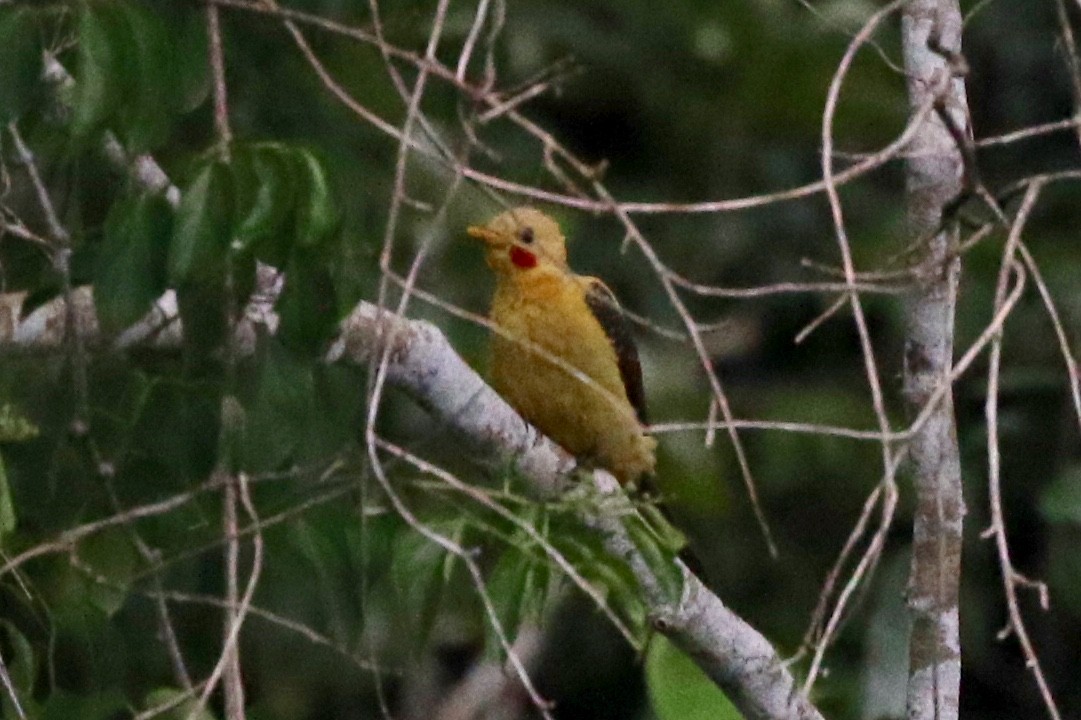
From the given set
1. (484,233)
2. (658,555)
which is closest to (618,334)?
(484,233)

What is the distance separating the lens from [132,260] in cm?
304

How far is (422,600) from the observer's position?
10.8ft

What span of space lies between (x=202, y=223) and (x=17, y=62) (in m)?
0.35

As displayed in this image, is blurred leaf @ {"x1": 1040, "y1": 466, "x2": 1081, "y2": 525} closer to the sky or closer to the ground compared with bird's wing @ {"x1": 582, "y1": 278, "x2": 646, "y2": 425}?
closer to the ground

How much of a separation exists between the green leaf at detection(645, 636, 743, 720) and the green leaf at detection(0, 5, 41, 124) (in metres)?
1.38

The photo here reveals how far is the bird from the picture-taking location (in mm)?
4711

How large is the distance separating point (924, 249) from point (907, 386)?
0.83 feet

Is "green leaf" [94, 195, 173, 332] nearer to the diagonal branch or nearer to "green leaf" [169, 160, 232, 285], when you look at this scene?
"green leaf" [169, 160, 232, 285]

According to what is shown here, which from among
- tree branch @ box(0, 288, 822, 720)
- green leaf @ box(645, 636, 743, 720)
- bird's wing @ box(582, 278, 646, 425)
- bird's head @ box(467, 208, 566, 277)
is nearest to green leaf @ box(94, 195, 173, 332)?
tree branch @ box(0, 288, 822, 720)

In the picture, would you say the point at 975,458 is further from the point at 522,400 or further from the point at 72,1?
the point at 72,1


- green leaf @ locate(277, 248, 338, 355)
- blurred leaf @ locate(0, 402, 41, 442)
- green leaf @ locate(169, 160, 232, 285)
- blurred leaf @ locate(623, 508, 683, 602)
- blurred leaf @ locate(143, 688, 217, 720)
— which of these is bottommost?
blurred leaf @ locate(143, 688, 217, 720)

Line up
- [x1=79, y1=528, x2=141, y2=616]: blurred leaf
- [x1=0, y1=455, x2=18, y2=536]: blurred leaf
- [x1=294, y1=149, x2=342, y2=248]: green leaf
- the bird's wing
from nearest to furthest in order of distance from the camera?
1. [x1=294, y1=149, x2=342, y2=248]: green leaf
2. [x1=0, y1=455, x2=18, y2=536]: blurred leaf
3. [x1=79, y1=528, x2=141, y2=616]: blurred leaf
4. the bird's wing

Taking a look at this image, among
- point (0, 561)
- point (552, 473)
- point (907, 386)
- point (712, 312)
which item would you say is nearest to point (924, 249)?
point (907, 386)

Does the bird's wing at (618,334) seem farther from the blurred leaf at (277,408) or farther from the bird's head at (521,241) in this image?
the blurred leaf at (277,408)
